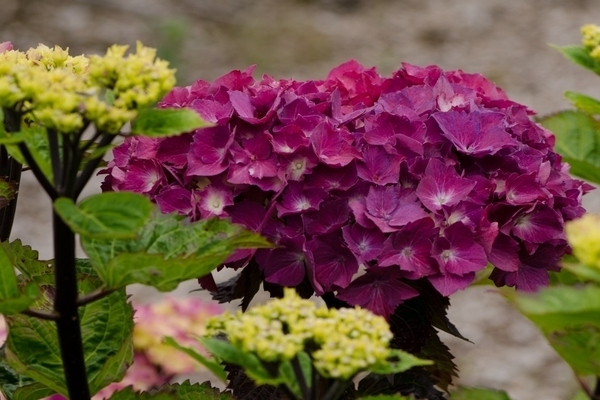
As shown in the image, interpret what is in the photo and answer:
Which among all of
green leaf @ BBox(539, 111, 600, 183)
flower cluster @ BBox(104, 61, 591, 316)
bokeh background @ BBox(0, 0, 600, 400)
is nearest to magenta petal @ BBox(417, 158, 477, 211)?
flower cluster @ BBox(104, 61, 591, 316)

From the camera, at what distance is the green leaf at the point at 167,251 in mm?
782

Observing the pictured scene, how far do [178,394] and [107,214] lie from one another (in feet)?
0.99

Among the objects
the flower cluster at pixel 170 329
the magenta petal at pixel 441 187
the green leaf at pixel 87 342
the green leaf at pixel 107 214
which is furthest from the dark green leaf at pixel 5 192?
the flower cluster at pixel 170 329

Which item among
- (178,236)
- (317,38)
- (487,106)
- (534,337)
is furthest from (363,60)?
(178,236)

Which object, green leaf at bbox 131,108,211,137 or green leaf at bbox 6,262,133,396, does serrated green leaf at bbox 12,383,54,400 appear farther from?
green leaf at bbox 131,108,211,137

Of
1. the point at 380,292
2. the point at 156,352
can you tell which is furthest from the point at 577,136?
the point at 156,352

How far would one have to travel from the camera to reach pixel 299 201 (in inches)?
39.0

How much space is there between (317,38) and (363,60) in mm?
341

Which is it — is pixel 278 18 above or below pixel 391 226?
above

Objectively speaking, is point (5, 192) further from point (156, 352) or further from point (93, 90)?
point (156, 352)

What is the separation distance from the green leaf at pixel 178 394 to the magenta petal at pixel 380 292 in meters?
0.16

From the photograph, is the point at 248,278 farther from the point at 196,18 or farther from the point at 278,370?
the point at 196,18

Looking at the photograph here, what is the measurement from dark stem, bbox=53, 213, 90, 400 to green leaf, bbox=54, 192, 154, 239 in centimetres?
4

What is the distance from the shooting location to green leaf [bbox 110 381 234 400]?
2.93ft
